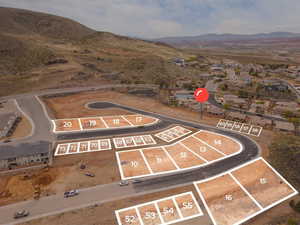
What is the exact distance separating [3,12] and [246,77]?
186m

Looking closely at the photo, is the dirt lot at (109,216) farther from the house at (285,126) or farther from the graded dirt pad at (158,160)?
the house at (285,126)

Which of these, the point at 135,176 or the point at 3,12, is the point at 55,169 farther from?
the point at 3,12

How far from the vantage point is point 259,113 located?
50.5 meters

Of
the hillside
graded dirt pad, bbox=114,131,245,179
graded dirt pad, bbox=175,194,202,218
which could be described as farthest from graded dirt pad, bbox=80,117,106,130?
the hillside

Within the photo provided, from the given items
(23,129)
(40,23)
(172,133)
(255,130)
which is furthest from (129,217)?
(40,23)

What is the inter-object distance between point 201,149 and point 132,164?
43.4 ft

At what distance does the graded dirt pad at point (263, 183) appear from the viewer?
24.4 m

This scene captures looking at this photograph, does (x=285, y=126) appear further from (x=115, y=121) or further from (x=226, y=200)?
(x=115, y=121)

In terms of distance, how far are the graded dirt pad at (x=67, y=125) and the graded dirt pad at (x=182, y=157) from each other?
21.1m

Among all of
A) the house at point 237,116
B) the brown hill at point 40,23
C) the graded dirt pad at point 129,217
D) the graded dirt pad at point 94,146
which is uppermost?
the brown hill at point 40,23

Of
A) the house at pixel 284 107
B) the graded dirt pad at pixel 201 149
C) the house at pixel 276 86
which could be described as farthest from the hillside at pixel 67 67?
the graded dirt pad at pixel 201 149

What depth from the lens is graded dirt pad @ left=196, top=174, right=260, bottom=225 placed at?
2161 cm

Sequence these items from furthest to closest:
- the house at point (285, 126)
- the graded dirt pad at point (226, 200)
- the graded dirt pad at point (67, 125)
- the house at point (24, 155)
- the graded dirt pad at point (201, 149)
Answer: the graded dirt pad at point (67, 125)
the house at point (285, 126)
the graded dirt pad at point (201, 149)
the house at point (24, 155)
the graded dirt pad at point (226, 200)

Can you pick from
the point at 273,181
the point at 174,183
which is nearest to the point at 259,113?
the point at 273,181
